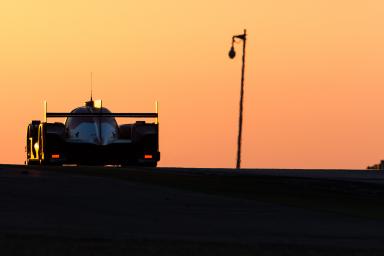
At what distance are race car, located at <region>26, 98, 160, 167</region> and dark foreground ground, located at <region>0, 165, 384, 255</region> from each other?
18666 mm

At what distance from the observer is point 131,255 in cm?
1292

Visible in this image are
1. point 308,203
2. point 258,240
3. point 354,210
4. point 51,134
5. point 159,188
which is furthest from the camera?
point 51,134

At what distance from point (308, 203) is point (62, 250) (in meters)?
11.1

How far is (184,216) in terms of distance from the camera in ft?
62.1

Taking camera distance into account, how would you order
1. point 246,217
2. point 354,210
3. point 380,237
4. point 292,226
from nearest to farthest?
point 380,237 < point 292,226 < point 246,217 < point 354,210

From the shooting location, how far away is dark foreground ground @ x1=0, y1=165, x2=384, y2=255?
14.0 m

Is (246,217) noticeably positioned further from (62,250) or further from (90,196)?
(62,250)

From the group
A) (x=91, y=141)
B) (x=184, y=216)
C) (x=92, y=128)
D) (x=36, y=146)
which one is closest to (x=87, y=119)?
(x=92, y=128)

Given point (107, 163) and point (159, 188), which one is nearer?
point (159, 188)

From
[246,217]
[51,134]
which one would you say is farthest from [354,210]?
[51,134]

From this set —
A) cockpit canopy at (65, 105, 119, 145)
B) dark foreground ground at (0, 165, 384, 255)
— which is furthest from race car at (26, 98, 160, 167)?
dark foreground ground at (0, 165, 384, 255)

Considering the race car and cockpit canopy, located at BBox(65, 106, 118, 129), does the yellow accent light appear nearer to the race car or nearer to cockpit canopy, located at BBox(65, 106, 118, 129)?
the race car

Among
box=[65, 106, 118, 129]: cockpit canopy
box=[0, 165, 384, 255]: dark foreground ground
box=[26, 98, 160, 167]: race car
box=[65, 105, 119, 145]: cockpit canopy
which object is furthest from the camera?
box=[65, 106, 118, 129]: cockpit canopy

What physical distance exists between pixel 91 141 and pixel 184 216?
107 feet
